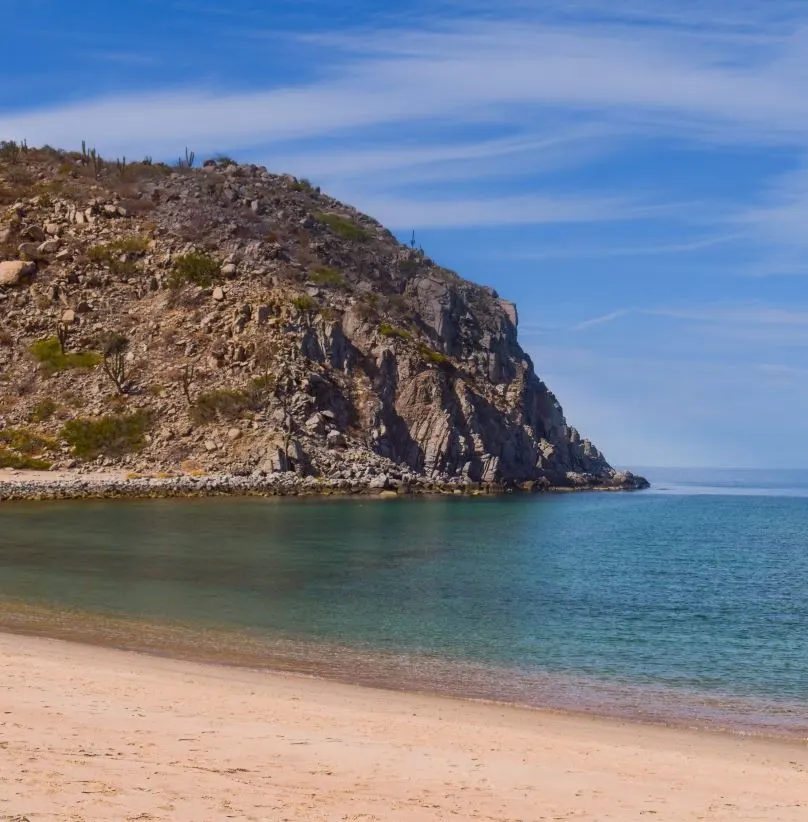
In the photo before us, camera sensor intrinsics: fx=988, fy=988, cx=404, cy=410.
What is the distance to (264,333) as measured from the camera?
12012 cm

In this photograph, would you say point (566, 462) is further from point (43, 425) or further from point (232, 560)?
point (232, 560)

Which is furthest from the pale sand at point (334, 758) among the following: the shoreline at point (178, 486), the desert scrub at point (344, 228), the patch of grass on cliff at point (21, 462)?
the desert scrub at point (344, 228)

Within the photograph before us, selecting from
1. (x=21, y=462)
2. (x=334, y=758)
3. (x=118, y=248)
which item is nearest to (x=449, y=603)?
(x=334, y=758)

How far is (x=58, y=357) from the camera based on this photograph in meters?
118

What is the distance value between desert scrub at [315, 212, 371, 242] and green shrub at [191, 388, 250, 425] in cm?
5173

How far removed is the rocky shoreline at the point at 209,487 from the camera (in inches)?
3634

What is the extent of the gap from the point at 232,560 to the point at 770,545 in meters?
42.2

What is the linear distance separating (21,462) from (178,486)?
1661 centimetres

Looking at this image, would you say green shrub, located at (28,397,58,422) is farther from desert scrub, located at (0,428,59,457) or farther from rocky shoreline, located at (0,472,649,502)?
rocky shoreline, located at (0,472,649,502)

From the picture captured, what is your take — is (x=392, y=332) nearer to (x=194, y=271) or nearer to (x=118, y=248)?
(x=194, y=271)

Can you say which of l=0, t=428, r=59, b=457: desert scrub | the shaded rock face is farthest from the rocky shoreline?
l=0, t=428, r=59, b=457: desert scrub

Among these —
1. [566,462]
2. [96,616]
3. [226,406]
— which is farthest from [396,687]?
[566,462]

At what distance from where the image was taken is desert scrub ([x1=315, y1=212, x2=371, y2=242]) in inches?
6206

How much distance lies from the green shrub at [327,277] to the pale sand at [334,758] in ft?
377
